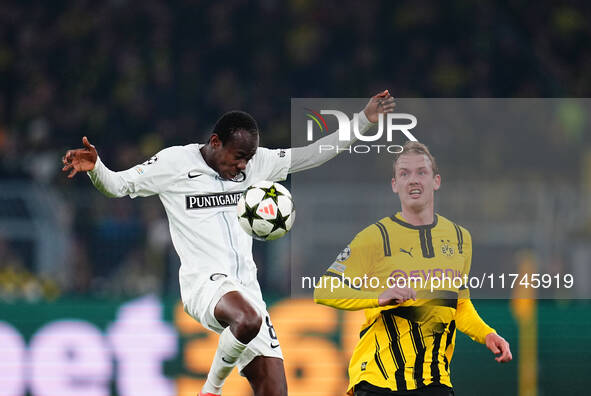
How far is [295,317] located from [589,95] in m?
6.60

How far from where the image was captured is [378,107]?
17.7ft

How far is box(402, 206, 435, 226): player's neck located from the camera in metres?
4.66

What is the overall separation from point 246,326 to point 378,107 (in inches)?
56.8

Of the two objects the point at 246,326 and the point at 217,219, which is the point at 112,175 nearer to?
the point at 217,219

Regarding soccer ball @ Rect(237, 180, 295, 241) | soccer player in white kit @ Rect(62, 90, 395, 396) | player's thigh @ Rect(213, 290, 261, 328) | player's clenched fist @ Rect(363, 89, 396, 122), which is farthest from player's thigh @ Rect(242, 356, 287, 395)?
player's clenched fist @ Rect(363, 89, 396, 122)

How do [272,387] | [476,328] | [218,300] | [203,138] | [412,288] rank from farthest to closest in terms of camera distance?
[203,138], [272,387], [218,300], [476,328], [412,288]

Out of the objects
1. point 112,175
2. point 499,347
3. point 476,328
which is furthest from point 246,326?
A: point 499,347

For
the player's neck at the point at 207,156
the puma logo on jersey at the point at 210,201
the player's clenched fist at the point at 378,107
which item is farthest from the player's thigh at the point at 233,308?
the player's clenched fist at the point at 378,107

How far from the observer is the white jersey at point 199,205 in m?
5.29

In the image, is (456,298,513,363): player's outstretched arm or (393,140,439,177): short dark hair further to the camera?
(393,140,439,177): short dark hair

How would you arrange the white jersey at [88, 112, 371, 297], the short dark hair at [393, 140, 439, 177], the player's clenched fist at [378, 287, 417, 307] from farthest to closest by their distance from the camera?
1. the white jersey at [88, 112, 371, 297]
2. the short dark hair at [393, 140, 439, 177]
3. the player's clenched fist at [378, 287, 417, 307]

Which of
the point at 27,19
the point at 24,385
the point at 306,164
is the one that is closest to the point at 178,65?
the point at 27,19

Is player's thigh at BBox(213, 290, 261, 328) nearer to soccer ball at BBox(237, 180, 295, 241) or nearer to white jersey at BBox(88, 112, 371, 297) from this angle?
white jersey at BBox(88, 112, 371, 297)

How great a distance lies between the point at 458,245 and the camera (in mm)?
4629
